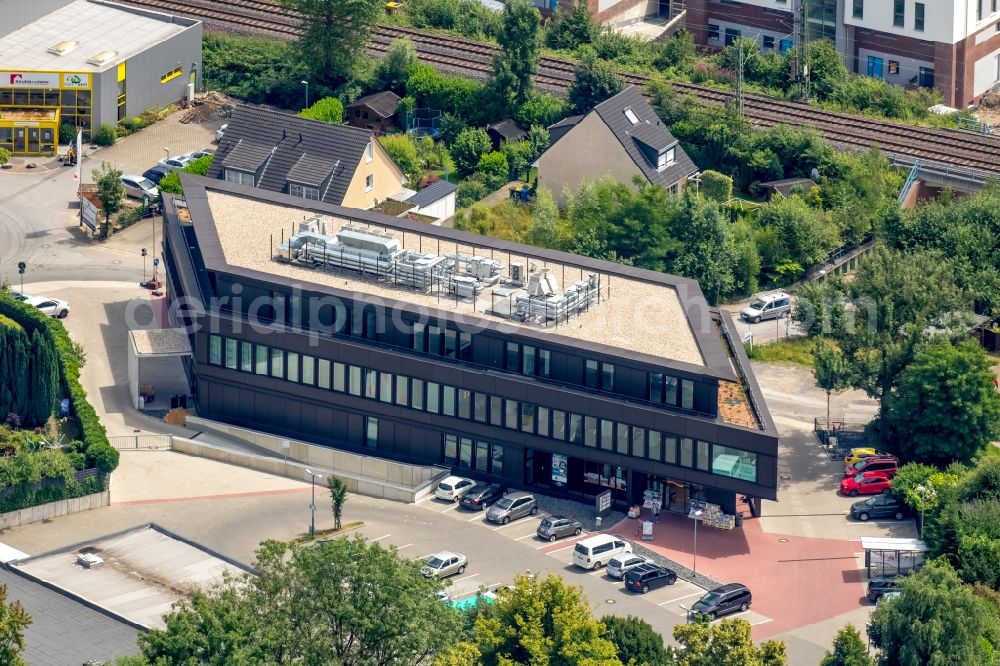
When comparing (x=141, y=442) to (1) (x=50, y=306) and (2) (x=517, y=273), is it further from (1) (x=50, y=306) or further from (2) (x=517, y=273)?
(2) (x=517, y=273)

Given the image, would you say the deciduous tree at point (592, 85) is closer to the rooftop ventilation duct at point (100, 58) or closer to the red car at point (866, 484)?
the rooftop ventilation duct at point (100, 58)

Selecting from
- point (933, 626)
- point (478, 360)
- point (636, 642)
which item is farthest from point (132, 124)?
point (933, 626)

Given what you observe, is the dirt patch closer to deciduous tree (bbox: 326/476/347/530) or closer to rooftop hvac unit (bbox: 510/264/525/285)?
rooftop hvac unit (bbox: 510/264/525/285)

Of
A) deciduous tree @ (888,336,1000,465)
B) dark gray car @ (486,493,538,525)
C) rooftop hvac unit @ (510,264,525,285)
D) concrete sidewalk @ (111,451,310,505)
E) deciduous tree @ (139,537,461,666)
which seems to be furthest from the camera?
rooftop hvac unit @ (510,264,525,285)

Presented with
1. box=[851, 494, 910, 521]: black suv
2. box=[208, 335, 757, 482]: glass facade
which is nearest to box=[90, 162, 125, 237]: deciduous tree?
box=[208, 335, 757, 482]: glass facade

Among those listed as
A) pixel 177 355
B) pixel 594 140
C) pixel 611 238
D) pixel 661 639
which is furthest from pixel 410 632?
pixel 594 140

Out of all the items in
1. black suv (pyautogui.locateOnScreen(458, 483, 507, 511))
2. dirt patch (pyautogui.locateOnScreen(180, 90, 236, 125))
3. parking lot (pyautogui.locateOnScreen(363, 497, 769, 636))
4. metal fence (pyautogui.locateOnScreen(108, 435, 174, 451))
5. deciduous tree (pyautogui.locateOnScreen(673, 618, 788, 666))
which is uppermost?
dirt patch (pyautogui.locateOnScreen(180, 90, 236, 125))
